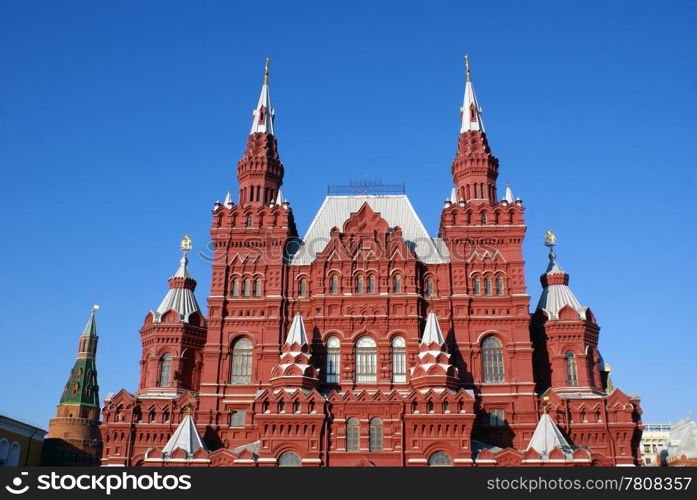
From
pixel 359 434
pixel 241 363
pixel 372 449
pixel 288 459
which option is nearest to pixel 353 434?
pixel 359 434

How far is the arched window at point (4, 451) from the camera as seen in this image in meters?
54.7

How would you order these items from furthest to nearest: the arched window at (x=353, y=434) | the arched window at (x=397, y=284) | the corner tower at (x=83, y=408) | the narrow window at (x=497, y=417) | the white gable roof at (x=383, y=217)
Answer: the corner tower at (x=83, y=408), the white gable roof at (x=383, y=217), the arched window at (x=397, y=284), the narrow window at (x=497, y=417), the arched window at (x=353, y=434)

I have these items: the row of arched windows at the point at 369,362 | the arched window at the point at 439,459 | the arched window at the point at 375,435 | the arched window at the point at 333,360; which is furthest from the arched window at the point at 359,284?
the arched window at the point at 439,459

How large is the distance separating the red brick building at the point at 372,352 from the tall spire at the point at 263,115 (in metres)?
4.31

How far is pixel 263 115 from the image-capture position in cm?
5894

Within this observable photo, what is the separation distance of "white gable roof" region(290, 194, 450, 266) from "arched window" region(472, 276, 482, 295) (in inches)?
96.2

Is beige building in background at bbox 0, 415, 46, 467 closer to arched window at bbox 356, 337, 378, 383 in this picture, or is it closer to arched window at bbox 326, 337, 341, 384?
arched window at bbox 326, 337, 341, 384

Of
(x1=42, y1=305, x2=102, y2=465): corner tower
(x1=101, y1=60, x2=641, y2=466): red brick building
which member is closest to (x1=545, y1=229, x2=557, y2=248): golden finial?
(x1=101, y1=60, x2=641, y2=466): red brick building

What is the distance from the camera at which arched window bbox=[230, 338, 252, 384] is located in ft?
157

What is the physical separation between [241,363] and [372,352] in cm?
909

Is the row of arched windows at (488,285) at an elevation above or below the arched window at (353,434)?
above

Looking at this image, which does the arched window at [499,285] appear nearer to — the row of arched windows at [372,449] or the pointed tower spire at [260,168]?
the row of arched windows at [372,449]
